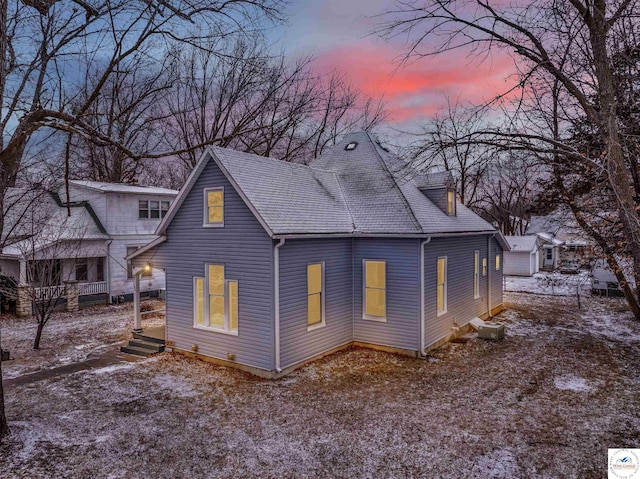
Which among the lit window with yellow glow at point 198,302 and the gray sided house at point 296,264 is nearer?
the gray sided house at point 296,264

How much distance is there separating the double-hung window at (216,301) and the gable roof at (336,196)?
2477mm

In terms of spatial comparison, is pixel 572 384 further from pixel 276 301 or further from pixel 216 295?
pixel 216 295

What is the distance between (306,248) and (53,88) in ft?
24.2

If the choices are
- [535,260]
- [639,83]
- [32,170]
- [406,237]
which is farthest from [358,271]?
[535,260]

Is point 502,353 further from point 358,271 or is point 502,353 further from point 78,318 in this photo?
point 78,318

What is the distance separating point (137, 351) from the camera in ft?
43.4

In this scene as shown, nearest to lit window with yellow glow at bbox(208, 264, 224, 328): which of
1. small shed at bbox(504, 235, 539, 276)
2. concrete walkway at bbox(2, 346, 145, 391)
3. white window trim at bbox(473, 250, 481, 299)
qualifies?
concrete walkway at bbox(2, 346, 145, 391)

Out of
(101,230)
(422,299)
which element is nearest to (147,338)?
(422,299)

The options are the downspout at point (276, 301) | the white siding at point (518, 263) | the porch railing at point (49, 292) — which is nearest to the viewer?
the downspout at point (276, 301)

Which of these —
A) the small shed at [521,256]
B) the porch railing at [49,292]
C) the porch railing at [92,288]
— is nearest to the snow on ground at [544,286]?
the small shed at [521,256]

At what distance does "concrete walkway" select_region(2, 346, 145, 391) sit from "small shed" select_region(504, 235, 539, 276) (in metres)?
A: 30.9

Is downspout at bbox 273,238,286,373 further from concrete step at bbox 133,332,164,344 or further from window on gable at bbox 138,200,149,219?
window on gable at bbox 138,200,149,219

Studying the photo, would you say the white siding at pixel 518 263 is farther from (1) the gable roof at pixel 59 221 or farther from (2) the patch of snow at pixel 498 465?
(1) the gable roof at pixel 59 221

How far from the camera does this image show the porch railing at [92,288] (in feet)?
69.9
